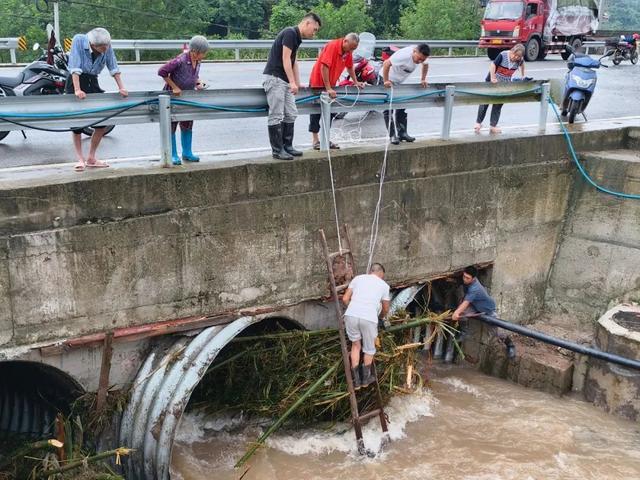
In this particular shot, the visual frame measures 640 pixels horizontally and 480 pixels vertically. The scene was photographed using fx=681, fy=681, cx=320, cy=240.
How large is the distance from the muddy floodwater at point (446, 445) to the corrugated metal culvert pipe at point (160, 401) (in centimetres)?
95

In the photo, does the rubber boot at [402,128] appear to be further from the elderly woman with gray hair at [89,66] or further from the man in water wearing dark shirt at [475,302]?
the elderly woman with gray hair at [89,66]

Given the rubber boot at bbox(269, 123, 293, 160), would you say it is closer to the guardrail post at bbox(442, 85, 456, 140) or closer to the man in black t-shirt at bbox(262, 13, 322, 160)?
the man in black t-shirt at bbox(262, 13, 322, 160)

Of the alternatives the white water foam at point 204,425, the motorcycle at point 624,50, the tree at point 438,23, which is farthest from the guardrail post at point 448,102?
the tree at point 438,23

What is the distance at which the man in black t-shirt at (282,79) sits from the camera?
23.3 feet

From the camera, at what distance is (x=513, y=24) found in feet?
74.6

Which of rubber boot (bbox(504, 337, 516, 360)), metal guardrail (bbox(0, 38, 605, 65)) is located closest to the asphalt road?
metal guardrail (bbox(0, 38, 605, 65))

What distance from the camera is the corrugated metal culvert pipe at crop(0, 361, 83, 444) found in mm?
6631

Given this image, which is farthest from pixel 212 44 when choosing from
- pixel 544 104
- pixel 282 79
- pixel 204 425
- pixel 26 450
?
pixel 26 450

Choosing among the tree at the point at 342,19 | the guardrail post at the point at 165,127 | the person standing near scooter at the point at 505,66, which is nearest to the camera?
the guardrail post at the point at 165,127

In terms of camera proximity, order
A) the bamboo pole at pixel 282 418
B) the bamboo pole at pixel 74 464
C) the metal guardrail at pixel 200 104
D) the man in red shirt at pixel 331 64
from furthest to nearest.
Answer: the man in red shirt at pixel 331 64 → the bamboo pole at pixel 282 418 → the metal guardrail at pixel 200 104 → the bamboo pole at pixel 74 464

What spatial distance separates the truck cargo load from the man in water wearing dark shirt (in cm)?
1783

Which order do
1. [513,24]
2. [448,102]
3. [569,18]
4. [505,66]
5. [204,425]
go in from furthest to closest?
1. [569,18]
2. [513,24]
3. [505,66]
4. [448,102]
5. [204,425]

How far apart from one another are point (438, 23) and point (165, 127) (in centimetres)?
2798

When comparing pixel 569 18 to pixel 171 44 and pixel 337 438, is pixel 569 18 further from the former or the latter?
pixel 337 438
